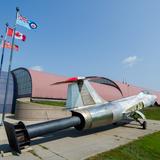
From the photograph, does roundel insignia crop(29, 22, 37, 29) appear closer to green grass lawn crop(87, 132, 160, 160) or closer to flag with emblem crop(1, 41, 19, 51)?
flag with emblem crop(1, 41, 19, 51)

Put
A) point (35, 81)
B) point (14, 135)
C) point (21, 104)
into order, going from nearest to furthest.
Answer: point (14, 135) → point (21, 104) → point (35, 81)

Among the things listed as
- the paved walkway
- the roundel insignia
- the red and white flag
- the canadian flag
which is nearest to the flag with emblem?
the red and white flag

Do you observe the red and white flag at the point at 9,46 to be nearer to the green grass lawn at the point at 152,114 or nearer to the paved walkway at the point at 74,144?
the paved walkway at the point at 74,144

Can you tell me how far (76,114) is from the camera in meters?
14.0

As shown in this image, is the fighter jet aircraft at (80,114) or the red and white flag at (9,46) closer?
the fighter jet aircraft at (80,114)

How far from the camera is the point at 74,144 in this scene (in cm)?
1262

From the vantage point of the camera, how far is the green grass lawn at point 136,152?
34.3ft

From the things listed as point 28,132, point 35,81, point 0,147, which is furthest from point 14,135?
point 35,81

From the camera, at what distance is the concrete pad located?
10477 mm

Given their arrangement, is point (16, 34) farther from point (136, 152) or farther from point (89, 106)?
point (136, 152)

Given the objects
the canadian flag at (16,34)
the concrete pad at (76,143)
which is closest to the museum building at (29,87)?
the canadian flag at (16,34)

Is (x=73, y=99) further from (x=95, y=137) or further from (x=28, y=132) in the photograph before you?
(x=28, y=132)

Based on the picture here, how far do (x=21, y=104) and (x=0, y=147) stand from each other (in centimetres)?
1638

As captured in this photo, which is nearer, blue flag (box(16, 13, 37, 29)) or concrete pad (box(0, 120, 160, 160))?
concrete pad (box(0, 120, 160, 160))
